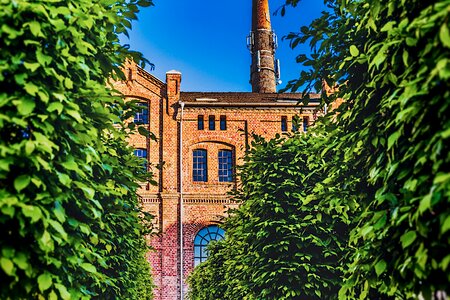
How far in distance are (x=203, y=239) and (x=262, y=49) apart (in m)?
21.5

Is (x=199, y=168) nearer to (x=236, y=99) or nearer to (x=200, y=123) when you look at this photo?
(x=200, y=123)

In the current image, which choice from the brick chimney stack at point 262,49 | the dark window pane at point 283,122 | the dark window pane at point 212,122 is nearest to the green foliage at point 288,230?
the dark window pane at point 212,122

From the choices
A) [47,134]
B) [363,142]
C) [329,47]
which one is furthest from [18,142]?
[329,47]

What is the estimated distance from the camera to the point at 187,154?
1500 inches

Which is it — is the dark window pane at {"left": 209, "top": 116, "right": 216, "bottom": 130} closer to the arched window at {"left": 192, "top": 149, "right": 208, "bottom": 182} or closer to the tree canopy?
the arched window at {"left": 192, "top": 149, "right": 208, "bottom": 182}

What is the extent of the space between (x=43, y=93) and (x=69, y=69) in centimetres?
110

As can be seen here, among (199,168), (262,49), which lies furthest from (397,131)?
(262,49)

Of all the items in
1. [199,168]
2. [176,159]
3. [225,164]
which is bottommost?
[199,168]

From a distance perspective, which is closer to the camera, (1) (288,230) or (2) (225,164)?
(1) (288,230)

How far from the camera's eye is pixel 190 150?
126 feet

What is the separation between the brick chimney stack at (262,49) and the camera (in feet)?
168

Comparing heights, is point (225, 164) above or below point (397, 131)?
above

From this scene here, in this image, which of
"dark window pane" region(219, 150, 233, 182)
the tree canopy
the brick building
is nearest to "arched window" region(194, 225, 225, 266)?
the brick building

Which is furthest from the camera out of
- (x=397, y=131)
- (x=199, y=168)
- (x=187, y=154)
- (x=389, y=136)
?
(x=199, y=168)
